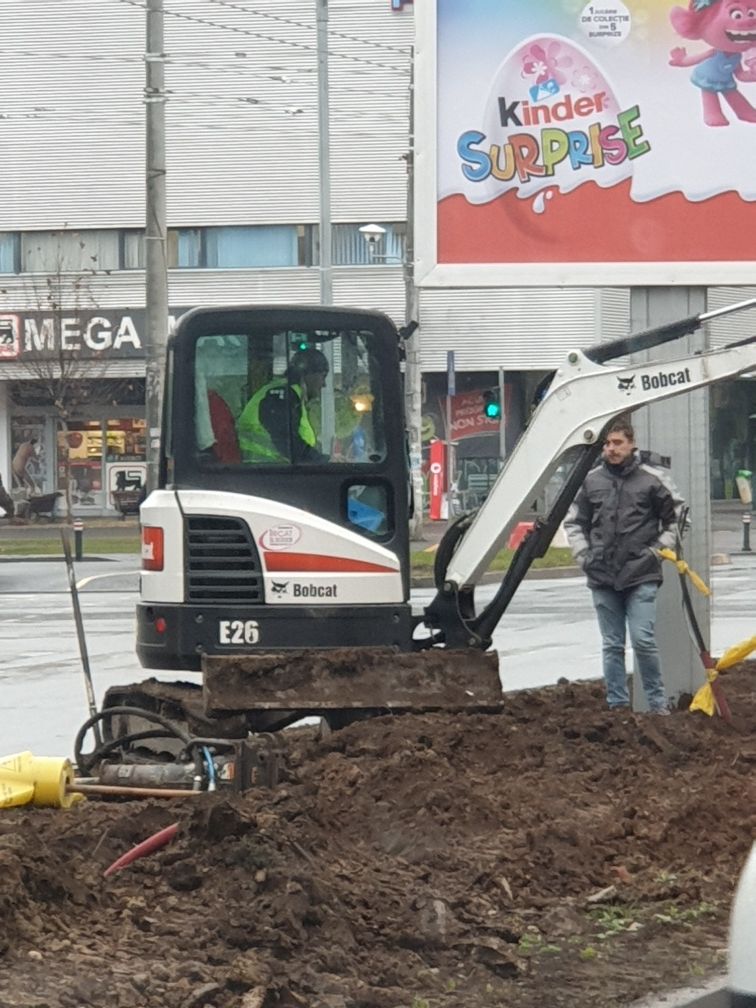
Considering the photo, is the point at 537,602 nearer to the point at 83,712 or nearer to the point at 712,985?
the point at 83,712

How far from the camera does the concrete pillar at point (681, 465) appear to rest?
498 inches

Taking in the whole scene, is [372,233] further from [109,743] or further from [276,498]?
[109,743]

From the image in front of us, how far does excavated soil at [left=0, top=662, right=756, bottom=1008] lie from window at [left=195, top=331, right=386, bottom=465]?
1.74 meters

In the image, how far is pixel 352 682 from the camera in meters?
10.2

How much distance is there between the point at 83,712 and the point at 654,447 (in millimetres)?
4314

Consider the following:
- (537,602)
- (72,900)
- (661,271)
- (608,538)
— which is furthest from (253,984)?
(537,602)

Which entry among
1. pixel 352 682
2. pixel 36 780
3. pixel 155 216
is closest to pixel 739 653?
pixel 352 682

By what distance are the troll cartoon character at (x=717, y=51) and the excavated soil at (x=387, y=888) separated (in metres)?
4.49

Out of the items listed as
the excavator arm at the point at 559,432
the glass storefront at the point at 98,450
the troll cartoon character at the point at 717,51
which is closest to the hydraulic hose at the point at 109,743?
the excavator arm at the point at 559,432

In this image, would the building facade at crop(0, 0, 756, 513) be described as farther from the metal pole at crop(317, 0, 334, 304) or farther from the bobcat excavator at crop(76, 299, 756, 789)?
the bobcat excavator at crop(76, 299, 756, 789)

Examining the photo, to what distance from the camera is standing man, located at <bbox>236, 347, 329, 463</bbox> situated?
1095 cm

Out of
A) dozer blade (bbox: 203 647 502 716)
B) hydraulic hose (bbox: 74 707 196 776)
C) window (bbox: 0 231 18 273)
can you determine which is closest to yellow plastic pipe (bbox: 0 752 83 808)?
hydraulic hose (bbox: 74 707 196 776)

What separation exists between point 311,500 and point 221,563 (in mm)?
594

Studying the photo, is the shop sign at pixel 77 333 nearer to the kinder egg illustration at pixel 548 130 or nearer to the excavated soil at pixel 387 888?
the kinder egg illustration at pixel 548 130
